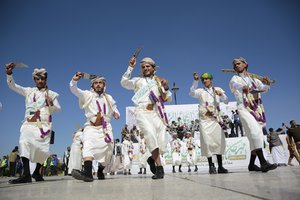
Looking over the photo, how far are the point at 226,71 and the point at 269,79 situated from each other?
1025 mm

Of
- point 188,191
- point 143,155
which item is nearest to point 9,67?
point 188,191

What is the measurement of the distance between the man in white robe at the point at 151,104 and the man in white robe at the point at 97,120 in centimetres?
66

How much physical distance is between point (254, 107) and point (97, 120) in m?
3.19

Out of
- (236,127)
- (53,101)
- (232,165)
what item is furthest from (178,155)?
(53,101)

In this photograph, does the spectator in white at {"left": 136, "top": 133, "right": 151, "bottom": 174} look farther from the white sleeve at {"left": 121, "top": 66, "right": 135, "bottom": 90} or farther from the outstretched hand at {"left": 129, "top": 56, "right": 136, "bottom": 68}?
the outstretched hand at {"left": 129, "top": 56, "right": 136, "bottom": 68}

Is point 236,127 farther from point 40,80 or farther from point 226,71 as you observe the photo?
point 40,80

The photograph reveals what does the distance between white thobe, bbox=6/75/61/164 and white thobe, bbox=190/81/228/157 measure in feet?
10.8

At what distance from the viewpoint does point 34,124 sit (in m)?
5.18

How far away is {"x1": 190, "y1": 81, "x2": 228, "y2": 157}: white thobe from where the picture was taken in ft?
18.2

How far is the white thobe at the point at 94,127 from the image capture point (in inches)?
189

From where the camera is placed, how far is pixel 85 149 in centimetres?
469

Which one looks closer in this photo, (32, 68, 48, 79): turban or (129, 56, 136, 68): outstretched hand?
(129, 56, 136, 68): outstretched hand

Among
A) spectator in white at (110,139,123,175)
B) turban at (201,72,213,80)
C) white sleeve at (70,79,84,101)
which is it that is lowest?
spectator in white at (110,139,123,175)

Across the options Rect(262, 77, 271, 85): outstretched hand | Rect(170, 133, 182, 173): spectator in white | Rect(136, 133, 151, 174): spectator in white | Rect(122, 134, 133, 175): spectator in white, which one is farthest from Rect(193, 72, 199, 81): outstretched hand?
Rect(122, 134, 133, 175): spectator in white
